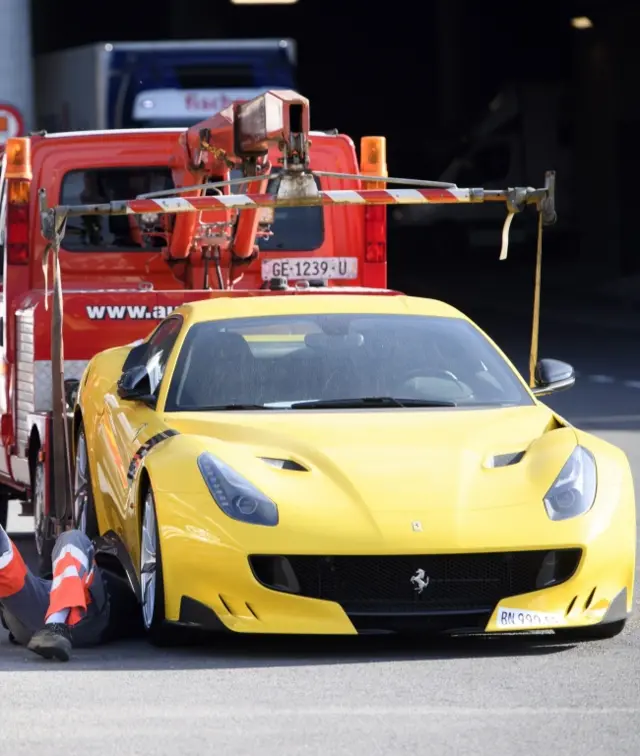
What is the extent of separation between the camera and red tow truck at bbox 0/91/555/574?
979cm

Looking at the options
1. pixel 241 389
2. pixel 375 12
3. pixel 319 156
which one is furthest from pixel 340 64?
pixel 241 389

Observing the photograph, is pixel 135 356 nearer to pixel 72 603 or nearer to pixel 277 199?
pixel 277 199

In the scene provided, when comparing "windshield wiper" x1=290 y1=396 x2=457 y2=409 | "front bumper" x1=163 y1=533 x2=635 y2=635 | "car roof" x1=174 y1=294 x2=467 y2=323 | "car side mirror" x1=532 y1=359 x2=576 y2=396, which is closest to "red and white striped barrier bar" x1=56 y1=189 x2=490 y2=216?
"car roof" x1=174 y1=294 x2=467 y2=323

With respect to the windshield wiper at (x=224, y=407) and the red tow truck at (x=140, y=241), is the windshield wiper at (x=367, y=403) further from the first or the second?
the red tow truck at (x=140, y=241)

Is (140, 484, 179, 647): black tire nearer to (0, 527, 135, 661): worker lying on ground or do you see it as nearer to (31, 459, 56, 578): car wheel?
(0, 527, 135, 661): worker lying on ground

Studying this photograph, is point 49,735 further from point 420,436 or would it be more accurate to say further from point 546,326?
point 546,326

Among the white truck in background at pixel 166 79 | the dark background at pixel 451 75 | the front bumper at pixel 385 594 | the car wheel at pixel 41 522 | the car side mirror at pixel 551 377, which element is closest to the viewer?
the front bumper at pixel 385 594

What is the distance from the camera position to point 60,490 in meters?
9.97

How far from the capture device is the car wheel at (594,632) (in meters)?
7.87

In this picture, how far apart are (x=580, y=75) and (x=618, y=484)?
146 feet

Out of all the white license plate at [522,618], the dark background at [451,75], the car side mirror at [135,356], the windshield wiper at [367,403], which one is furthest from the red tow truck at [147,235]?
the dark background at [451,75]

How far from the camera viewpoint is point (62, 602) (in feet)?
25.4

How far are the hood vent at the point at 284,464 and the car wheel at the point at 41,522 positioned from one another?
2.40 meters

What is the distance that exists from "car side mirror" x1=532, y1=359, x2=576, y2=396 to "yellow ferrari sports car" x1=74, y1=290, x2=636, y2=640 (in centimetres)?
34
